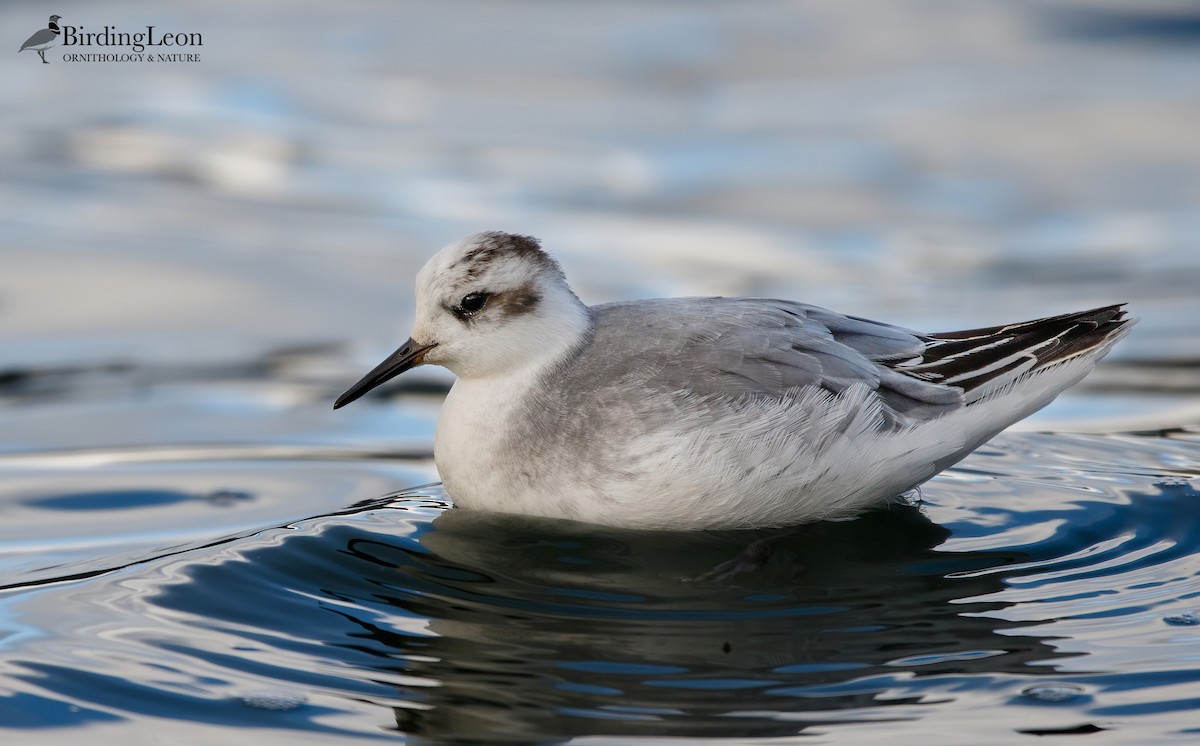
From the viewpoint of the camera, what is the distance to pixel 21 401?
9.36 m

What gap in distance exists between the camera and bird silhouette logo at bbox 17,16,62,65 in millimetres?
16766

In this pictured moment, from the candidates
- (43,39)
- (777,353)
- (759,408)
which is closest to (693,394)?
(759,408)

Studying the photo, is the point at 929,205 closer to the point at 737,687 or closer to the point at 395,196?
the point at 395,196

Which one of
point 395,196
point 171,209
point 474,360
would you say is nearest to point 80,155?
point 171,209

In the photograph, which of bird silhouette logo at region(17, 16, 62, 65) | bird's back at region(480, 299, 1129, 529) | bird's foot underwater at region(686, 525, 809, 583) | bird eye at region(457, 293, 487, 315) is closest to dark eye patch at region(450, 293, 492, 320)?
bird eye at region(457, 293, 487, 315)

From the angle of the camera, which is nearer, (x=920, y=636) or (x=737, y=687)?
(x=737, y=687)

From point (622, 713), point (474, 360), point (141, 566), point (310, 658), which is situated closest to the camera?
point (622, 713)

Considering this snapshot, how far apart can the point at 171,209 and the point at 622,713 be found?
30.4 ft

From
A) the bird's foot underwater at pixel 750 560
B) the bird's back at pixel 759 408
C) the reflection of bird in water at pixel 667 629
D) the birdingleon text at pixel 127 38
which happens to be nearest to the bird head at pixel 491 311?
the bird's back at pixel 759 408

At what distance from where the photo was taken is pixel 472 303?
23.2ft

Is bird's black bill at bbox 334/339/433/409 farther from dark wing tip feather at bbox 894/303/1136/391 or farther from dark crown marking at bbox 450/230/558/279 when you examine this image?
dark wing tip feather at bbox 894/303/1136/391

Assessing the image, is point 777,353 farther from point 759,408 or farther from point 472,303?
point 472,303

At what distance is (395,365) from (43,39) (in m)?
11.5

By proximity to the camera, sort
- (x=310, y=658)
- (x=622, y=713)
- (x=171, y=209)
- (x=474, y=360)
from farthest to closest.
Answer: (x=171, y=209)
(x=474, y=360)
(x=310, y=658)
(x=622, y=713)
